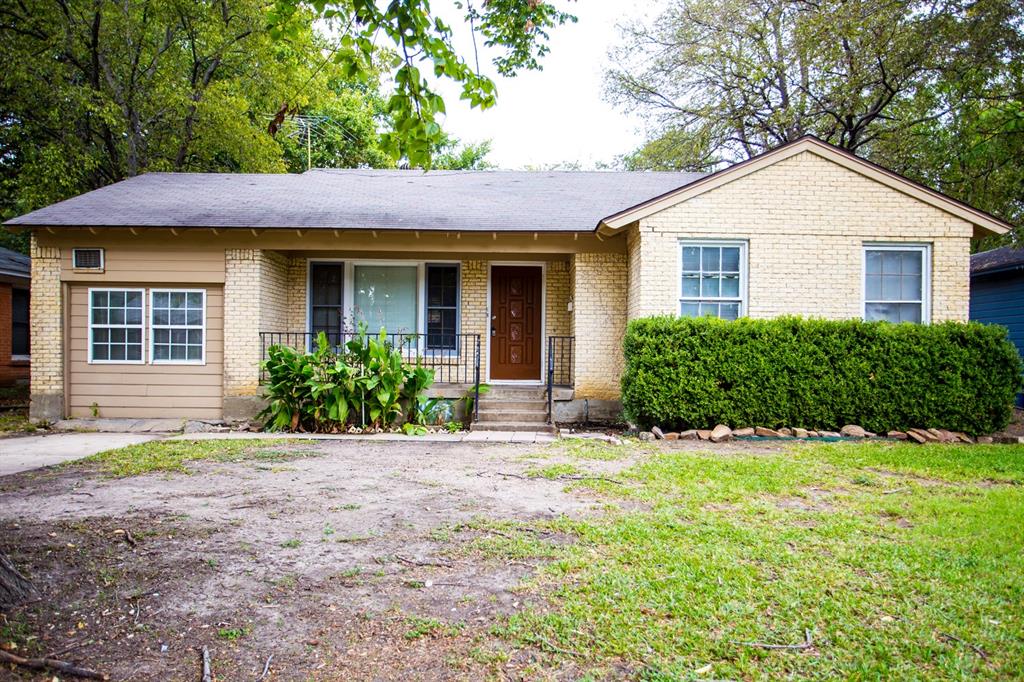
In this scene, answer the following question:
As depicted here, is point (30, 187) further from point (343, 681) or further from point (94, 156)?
point (343, 681)

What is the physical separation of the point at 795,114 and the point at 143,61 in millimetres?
19166

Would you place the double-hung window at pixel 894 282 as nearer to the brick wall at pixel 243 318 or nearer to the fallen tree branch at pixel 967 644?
the fallen tree branch at pixel 967 644

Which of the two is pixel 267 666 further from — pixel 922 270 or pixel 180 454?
pixel 922 270

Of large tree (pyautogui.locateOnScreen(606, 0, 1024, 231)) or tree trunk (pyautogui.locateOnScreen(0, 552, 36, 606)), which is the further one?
large tree (pyautogui.locateOnScreen(606, 0, 1024, 231))

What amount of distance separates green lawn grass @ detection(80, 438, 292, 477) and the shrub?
35.7 inches

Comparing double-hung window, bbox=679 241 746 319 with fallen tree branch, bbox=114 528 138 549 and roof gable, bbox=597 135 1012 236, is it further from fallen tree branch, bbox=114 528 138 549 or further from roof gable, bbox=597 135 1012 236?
fallen tree branch, bbox=114 528 138 549

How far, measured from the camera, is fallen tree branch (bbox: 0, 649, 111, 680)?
2502 millimetres

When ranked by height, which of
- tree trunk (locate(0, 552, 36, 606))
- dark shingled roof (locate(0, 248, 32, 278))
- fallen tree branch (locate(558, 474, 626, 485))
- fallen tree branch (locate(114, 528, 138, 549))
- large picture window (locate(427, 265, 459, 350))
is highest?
dark shingled roof (locate(0, 248, 32, 278))

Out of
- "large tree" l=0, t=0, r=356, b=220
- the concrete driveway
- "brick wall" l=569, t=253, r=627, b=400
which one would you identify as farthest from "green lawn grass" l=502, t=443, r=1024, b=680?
"large tree" l=0, t=0, r=356, b=220

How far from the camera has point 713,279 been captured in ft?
31.9

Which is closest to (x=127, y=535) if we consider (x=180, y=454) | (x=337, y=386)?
(x=180, y=454)

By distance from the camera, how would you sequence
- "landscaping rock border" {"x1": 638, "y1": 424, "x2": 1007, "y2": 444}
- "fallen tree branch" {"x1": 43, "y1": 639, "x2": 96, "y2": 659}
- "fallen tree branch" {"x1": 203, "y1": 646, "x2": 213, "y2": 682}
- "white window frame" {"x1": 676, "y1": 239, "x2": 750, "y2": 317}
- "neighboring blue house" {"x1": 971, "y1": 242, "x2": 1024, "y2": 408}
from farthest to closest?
"neighboring blue house" {"x1": 971, "y1": 242, "x2": 1024, "y2": 408} → "white window frame" {"x1": 676, "y1": 239, "x2": 750, "y2": 317} → "landscaping rock border" {"x1": 638, "y1": 424, "x2": 1007, "y2": 444} → "fallen tree branch" {"x1": 43, "y1": 639, "x2": 96, "y2": 659} → "fallen tree branch" {"x1": 203, "y1": 646, "x2": 213, "y2": 682}

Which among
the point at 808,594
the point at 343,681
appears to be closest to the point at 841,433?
the point at 808,594

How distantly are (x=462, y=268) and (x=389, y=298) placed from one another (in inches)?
61.0
